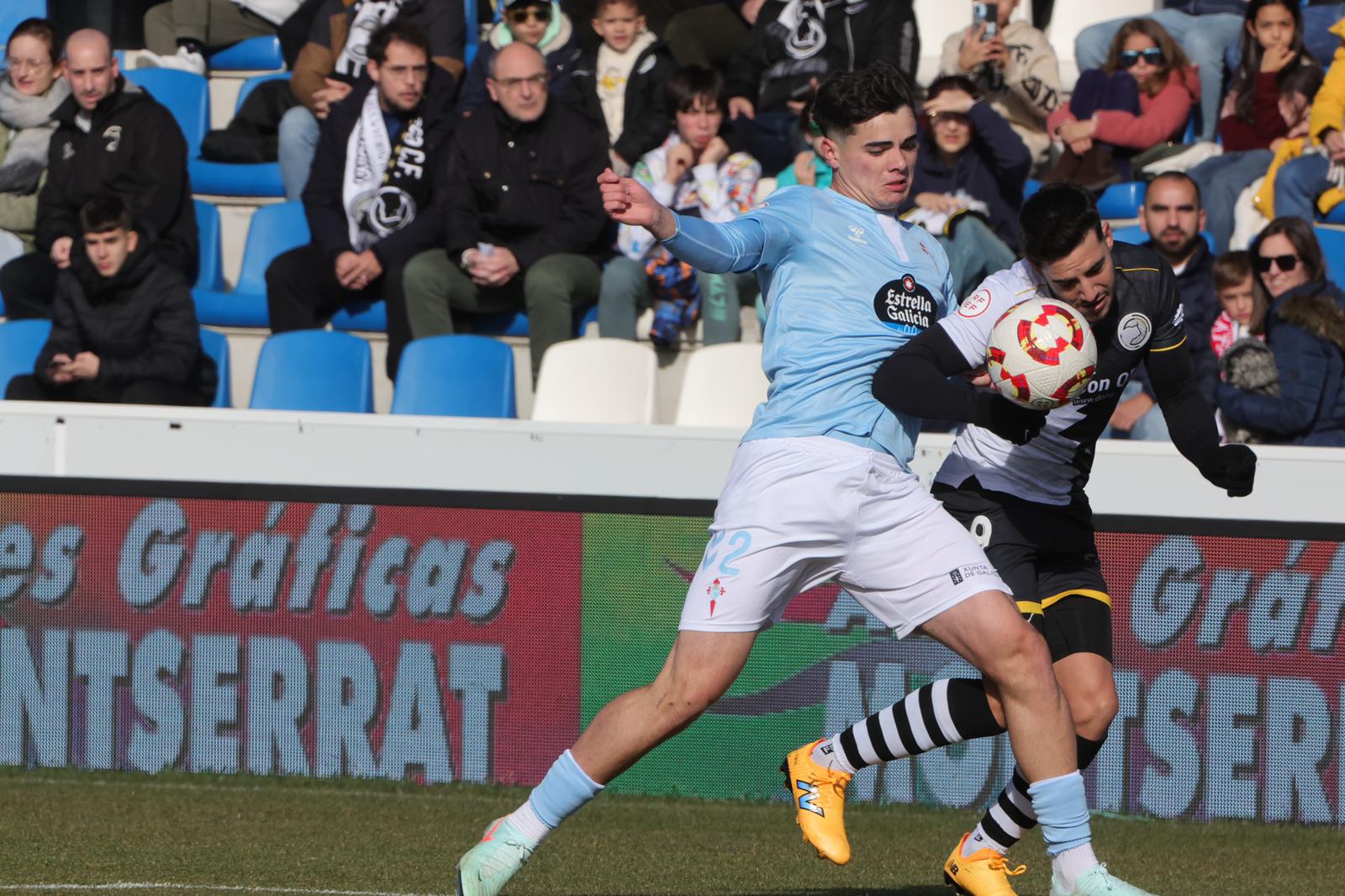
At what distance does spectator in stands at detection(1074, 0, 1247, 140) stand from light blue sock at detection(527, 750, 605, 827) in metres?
7.74

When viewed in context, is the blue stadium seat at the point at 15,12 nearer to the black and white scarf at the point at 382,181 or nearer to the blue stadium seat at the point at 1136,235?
the black and white scarf at the point at 382,181

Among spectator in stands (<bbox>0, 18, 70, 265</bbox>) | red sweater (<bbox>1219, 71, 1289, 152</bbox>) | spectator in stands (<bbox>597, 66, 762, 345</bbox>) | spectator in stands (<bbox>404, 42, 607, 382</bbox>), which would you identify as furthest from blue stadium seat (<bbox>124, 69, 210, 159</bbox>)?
red sweater (<bbox>1219, 71, 1289, 152</bbox>)

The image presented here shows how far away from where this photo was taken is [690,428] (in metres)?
8.09

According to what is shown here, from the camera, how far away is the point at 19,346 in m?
10.1

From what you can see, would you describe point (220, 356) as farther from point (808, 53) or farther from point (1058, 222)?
point (1058, 222)

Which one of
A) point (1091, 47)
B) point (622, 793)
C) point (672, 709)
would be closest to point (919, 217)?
point (1091, 47)

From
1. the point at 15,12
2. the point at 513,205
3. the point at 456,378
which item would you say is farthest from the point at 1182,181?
the point at 15,12

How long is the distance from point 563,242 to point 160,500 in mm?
2840

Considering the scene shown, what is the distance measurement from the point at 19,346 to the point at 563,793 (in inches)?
249

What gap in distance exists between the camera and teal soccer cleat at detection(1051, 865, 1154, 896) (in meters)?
4.80

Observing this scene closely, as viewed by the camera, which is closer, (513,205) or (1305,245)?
(1305,245)

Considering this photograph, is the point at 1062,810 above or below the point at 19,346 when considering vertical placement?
above

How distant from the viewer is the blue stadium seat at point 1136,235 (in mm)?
10161

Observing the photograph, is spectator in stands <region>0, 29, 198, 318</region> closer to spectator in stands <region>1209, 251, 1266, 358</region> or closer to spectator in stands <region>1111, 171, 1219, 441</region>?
spectator in stands <region>1111, 171, 1219, 441</region>
